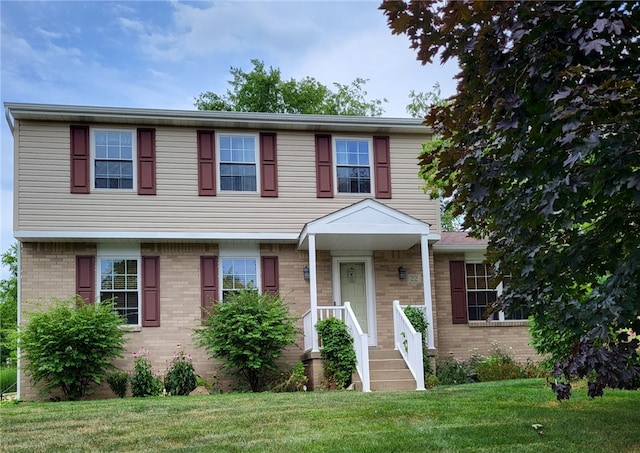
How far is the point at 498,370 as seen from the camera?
13.4 m

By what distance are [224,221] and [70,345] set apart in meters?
3.77

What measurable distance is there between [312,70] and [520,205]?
25.2 meters

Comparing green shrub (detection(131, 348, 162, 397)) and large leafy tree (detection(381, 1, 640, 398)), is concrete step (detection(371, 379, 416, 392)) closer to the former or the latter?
green shrub (detection(131, 348, 162, 397))

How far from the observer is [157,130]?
45.3 feet

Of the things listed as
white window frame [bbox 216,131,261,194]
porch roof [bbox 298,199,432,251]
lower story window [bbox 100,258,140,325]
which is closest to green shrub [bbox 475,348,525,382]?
porch roof [bbox 298,199,432,251]

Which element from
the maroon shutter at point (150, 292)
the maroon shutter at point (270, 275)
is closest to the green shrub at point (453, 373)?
the maroon shutter at point (270, 275)

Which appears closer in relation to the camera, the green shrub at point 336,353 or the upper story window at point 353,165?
the green shrub at point 336,353

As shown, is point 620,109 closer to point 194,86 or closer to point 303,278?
point 303,278

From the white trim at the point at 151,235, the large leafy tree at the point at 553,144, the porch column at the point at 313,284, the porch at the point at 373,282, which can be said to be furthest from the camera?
the white trim at the point at 151,235

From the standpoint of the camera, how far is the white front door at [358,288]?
567 inches

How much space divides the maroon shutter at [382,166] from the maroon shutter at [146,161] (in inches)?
183

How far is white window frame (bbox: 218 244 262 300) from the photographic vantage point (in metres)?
13.9

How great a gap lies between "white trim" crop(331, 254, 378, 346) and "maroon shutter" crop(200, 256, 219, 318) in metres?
2.47

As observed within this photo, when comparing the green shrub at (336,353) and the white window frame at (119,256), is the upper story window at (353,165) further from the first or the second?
the white window frame at (119,256)
